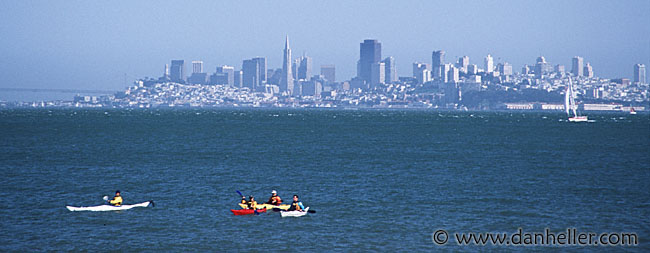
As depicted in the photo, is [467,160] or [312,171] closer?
[312,171]

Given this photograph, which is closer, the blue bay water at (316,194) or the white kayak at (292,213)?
the blue bay water at (316,194)

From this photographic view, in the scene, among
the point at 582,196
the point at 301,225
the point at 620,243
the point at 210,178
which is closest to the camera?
the point at 620,243

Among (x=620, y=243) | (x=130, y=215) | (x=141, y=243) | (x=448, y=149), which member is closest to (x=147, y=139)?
(x=448, y=149)

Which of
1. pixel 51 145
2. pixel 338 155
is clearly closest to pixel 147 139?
pixel 51 145

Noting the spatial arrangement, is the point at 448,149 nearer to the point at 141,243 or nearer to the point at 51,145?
the point at 51,145

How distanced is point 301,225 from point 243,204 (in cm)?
479

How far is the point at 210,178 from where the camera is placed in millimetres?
58781

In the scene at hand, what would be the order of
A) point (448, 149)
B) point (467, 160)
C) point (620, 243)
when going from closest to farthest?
point (620, 243) → point (467, 160) → point (448, 149)

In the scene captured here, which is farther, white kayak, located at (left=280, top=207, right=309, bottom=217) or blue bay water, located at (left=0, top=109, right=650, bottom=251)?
white kayak, located at (left=280, top=207, right=309, bottom=217)

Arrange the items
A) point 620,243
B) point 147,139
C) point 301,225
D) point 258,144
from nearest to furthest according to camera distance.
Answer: point 620,243 → point 301,225 → point 258,144 → point 147,139

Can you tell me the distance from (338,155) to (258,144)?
22251 millimetres

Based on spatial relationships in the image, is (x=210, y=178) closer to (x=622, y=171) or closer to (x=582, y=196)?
(x=582, y=196)

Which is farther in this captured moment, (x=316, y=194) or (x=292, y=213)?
(x=316, y=194)

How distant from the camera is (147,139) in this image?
111 m
